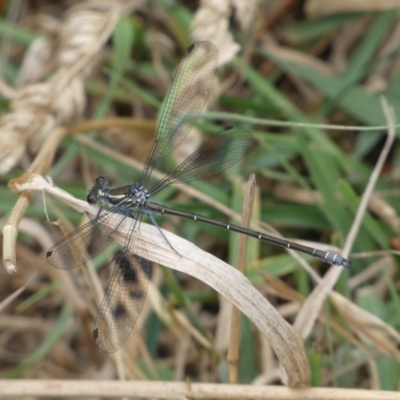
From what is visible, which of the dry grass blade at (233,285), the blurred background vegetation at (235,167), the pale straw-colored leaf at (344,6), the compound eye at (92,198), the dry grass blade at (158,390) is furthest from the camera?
the pale straw-colored leaf at (344,6)

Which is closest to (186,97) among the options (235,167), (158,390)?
(235,167)

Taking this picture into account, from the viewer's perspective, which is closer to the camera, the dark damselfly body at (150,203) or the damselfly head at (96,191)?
the dark damselfly body at (150,203)

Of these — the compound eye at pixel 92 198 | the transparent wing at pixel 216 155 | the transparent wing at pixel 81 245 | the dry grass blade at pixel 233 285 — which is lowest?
the dry grass blade at pixel 233 285

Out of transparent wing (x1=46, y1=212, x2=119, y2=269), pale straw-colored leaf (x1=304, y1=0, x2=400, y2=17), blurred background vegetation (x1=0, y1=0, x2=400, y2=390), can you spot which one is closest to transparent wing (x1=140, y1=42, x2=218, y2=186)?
blurred background vegetation (x1=0, y1=0, x2=400, y2=390)

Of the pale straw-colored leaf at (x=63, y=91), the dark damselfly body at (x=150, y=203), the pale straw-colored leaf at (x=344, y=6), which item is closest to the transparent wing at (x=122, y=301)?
the dark damselfly body at (x=150, y=203)

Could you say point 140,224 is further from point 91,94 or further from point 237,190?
point 91,94

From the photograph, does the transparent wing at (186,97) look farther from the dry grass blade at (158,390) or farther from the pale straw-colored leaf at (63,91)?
the dry grass blade at (158,390)

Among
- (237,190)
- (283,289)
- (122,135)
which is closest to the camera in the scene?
(283,289)

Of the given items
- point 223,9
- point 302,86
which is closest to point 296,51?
point 302,86
